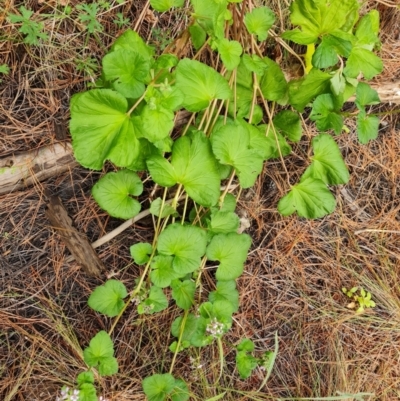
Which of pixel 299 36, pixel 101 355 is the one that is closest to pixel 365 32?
pixel 299 36

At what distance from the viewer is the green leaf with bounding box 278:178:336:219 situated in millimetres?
1716

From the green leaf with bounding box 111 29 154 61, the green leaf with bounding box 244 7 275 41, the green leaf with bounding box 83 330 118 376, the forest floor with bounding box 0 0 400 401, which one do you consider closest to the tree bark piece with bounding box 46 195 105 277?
the forest floor with bounding box 0 0 400 401

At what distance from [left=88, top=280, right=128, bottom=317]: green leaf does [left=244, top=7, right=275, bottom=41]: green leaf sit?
1.05 meters

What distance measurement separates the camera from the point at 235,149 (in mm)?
1572

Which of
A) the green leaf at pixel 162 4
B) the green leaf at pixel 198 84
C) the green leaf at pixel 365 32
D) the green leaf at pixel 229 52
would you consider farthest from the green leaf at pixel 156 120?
the green leaf at pixel 365 32

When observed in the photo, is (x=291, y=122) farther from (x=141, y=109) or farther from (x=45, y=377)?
(x=45, y=377)

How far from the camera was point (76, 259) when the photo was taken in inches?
75.6

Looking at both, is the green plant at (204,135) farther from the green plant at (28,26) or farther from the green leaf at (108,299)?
the green plant at (28,26)

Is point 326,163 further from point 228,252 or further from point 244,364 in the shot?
point 244,364

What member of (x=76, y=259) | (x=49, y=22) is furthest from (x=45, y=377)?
(x=49, y=22)

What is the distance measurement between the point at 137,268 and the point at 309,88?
1019 millimetres

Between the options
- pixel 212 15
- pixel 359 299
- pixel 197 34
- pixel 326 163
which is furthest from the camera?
pixel 359 299

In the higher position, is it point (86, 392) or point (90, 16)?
point (90, 16)

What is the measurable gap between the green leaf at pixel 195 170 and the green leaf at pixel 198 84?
114 mm
